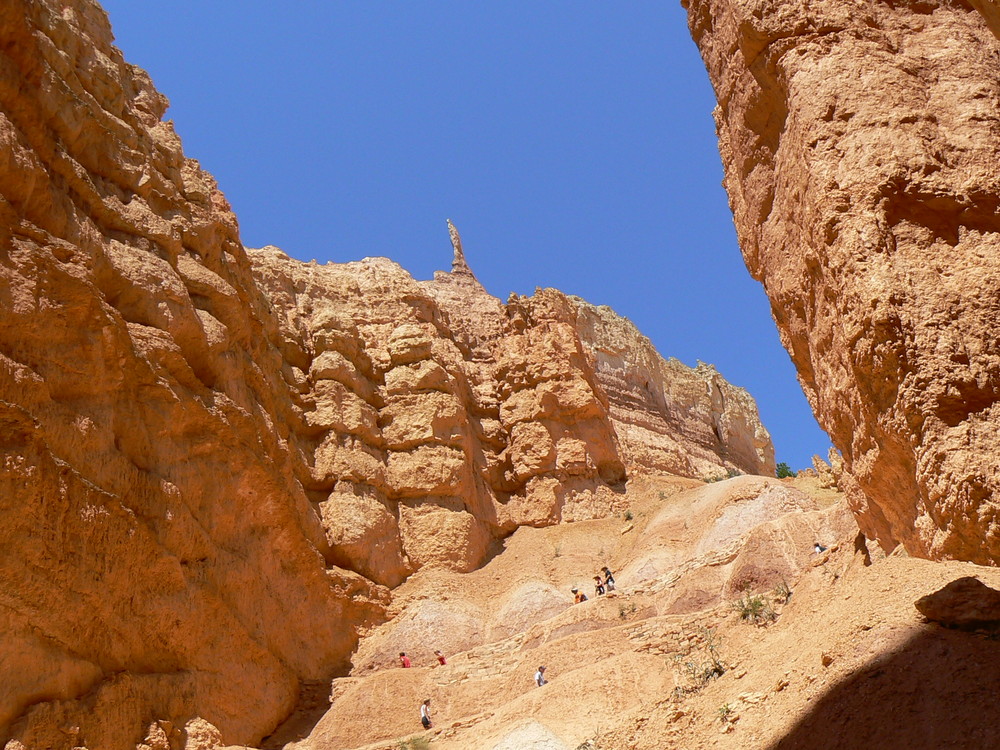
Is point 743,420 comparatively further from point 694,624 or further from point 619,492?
point 694,624

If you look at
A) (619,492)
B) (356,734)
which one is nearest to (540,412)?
(619,492)

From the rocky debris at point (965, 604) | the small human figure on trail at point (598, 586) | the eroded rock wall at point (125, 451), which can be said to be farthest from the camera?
the small human figure on trail at point (598, 586)

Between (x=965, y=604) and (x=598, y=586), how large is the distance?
19.4 metres

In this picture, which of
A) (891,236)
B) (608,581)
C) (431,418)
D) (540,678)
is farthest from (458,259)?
(891,236)

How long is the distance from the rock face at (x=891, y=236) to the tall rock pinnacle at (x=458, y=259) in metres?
48.6

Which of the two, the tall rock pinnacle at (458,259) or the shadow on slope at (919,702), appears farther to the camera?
the tall rock pinnacle at (458,259)

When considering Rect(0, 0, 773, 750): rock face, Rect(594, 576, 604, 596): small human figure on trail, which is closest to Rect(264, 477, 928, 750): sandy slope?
Rect(594, 576, 604, 596): small human figure on trail

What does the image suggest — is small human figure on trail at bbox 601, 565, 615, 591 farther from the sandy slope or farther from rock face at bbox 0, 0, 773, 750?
rock face at bbox 0, 0, 773, 750

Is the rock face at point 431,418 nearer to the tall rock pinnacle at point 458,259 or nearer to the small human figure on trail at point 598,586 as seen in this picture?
the small human figure on trail at point 598,586

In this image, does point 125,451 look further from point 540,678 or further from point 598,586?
point 598,586

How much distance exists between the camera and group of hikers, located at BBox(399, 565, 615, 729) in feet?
61.6

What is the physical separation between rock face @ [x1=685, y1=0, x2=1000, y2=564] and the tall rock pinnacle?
159 ft

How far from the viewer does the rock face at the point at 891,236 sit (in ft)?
26.2

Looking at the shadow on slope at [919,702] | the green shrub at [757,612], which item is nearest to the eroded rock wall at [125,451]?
the green shrub at [757,612]
